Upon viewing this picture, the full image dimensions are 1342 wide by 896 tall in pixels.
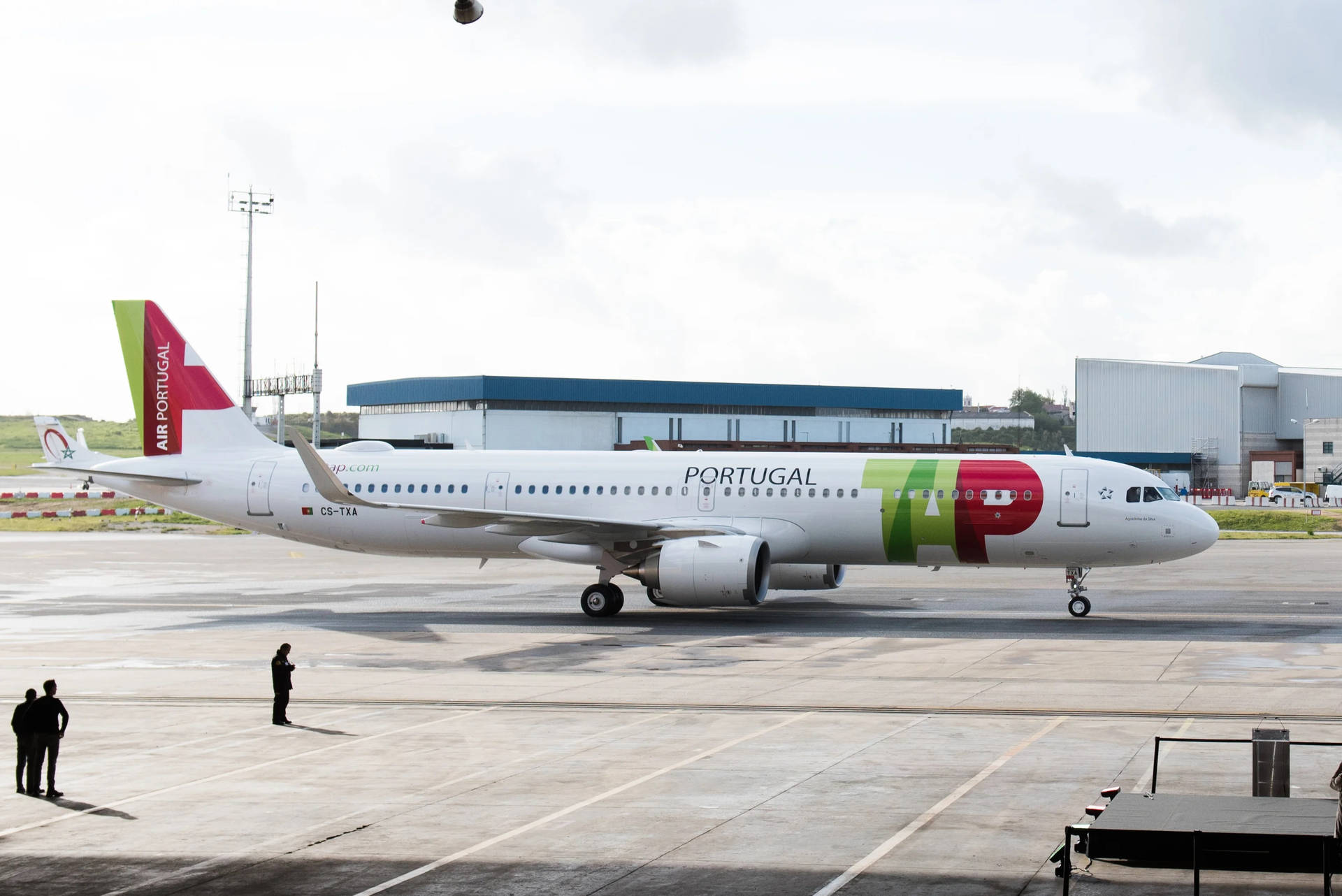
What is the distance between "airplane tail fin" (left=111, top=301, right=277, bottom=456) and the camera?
40.7m

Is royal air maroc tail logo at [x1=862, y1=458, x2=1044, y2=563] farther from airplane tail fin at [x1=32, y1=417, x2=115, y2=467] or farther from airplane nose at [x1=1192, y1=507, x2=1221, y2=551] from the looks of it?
airplane tail fin at [x1=32, y1=417, x2=115, y2=467]

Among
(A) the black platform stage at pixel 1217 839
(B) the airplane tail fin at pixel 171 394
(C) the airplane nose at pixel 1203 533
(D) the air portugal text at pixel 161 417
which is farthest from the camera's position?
(D) the air portugal text at pixel 161 417

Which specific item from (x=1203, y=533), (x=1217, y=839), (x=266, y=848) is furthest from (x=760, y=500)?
(x=1217, y=839)

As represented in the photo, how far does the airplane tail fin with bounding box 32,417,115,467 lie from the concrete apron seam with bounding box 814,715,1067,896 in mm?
45818

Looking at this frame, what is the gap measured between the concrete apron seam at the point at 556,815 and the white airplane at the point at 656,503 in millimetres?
13864

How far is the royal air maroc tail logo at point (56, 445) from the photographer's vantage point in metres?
62.0

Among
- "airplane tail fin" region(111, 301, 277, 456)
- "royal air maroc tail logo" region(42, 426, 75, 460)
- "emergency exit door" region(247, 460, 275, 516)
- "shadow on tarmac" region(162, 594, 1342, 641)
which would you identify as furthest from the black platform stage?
"royal air maroc tail logo" region(42, 426, 75, 460)

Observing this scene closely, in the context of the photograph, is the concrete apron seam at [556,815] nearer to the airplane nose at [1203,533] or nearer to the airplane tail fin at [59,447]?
the airplane nose at [1203,533]

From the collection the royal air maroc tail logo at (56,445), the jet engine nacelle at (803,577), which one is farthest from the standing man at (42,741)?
the royal air maroc tail logo at (56,445)

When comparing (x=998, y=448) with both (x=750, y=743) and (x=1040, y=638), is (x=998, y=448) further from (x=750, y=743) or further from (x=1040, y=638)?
(x=750, y=743)

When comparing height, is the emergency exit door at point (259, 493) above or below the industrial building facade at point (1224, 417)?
below

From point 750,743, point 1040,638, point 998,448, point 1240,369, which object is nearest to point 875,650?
point 1040,638

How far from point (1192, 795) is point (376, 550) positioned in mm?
28152

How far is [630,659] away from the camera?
28.2 m
